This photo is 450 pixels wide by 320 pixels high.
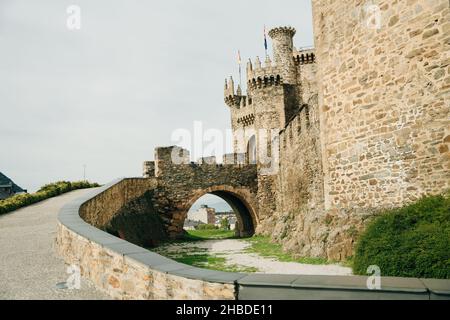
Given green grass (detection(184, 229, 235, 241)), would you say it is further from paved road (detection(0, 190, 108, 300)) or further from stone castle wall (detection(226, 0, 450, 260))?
paved road (detection(0, 190, 108, 300))

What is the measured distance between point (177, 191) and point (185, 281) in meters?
19.6

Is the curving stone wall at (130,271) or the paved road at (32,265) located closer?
the curving stone wall at (130,271)

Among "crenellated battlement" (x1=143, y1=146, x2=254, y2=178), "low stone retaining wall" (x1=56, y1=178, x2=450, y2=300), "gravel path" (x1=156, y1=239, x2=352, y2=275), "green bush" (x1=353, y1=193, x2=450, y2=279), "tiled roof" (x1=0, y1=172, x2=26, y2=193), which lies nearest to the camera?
"low stone retaining wall" (x1=56, y1=178, x2=450, y2=300)

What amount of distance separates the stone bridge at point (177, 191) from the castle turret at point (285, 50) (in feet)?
45.8

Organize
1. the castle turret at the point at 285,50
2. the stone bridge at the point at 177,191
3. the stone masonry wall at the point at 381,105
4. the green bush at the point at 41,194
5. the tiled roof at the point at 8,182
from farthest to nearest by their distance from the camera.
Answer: the castle turret at the point at 285,50 → the tiled roof at the point at 8,182 → the stone bridge at the point at 177,191 → the green bush at the point at 41,194 → the stone masonry wall at the point at 381,105

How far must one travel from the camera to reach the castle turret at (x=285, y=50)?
37844 mm

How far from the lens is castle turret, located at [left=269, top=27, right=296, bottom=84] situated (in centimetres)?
3784

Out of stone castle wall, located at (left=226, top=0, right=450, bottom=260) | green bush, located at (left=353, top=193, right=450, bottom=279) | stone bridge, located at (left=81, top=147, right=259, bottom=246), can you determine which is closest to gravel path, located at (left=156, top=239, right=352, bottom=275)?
stone castle wall, located at (left=226, top=0, right=450, bottom=260)

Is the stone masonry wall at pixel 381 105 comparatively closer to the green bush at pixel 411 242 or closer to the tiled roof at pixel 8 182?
the green bush at pixel 411 242

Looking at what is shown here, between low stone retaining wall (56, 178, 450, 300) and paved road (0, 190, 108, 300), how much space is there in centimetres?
30

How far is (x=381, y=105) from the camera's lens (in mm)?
8766

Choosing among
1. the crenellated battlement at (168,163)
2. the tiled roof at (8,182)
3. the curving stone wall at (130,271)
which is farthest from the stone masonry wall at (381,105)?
the tiled roof at (8,182)
